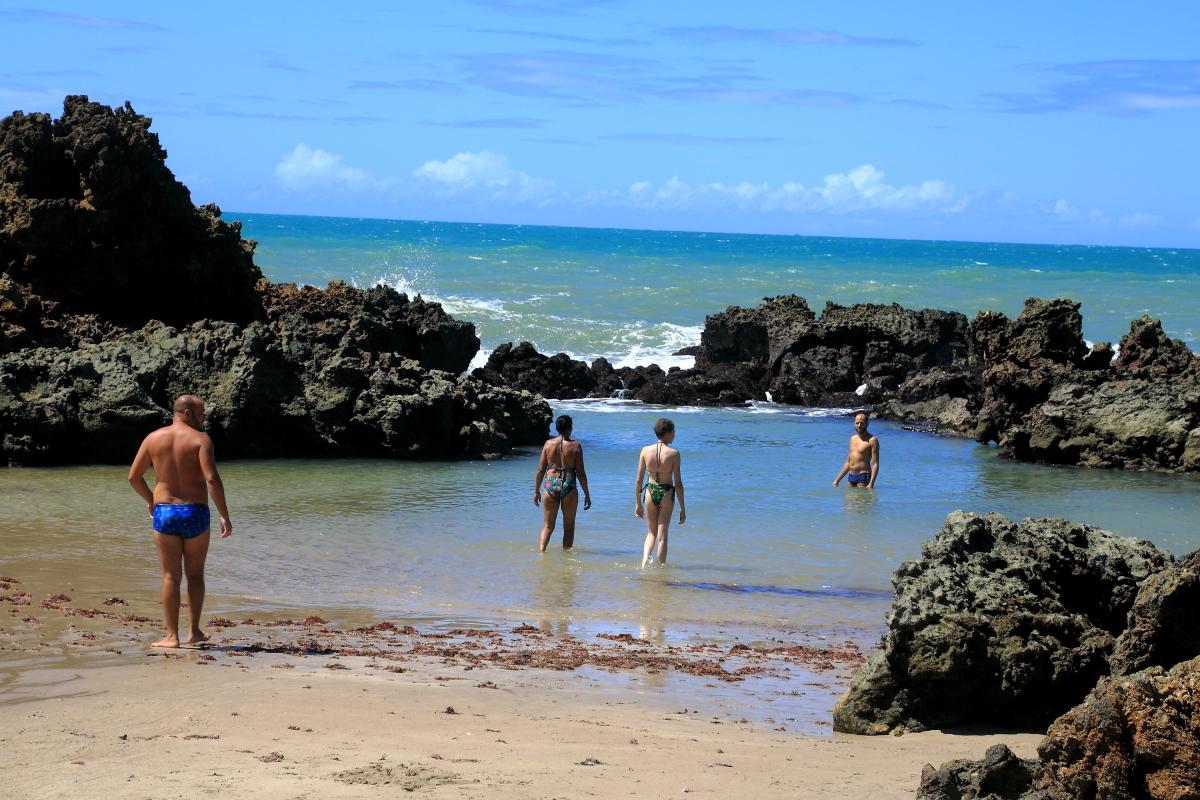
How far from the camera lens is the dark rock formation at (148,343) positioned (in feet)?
46.1

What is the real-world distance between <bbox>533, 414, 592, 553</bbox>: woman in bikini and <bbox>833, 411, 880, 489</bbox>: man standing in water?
4989 mm

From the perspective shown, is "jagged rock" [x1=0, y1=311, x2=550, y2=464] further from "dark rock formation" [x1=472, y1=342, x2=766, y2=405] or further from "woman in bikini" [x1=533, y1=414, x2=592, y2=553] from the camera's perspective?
"dark rock formation" [x1=472, y1=342, x2=766, y2=405]

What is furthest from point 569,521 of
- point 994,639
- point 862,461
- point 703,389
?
point 703,389

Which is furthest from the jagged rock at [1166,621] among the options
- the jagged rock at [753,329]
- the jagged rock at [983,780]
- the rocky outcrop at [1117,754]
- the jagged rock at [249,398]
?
the jagged rock at [753,329]

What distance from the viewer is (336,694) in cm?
542

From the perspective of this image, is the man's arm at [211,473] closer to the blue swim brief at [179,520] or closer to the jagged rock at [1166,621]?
the blue swim brief at [179,520]

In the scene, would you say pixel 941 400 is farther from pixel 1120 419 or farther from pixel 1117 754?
pixel 1117 754

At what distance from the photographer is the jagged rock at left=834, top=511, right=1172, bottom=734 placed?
5.23 metres

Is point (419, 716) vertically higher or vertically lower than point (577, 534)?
higher

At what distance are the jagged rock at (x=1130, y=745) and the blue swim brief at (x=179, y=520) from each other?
462cm

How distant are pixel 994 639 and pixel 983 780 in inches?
66.6

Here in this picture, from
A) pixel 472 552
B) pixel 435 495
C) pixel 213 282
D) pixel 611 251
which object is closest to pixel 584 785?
pixel 472 552

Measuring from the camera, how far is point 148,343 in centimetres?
1524

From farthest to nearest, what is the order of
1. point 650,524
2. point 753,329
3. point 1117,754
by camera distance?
1. point 753,329
2. point 650,524
3. point 1117,754
